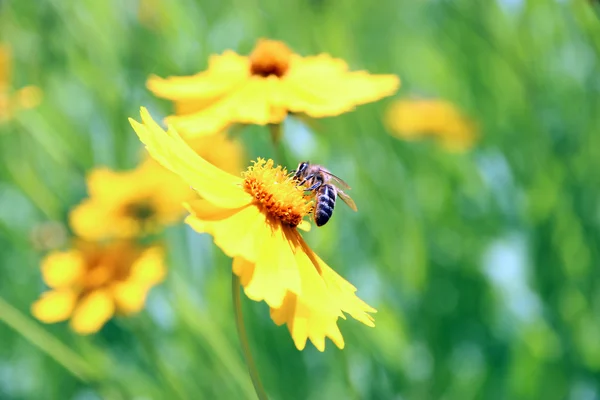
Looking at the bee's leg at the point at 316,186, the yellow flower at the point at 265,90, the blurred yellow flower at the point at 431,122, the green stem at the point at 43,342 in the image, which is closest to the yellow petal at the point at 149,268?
the green stem at the point at 43,342

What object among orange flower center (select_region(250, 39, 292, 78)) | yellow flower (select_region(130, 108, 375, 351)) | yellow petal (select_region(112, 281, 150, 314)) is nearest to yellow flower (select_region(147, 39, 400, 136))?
orange flower center (select_region(250, 39, 292, 78))

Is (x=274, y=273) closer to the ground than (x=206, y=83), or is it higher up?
closer to the ground

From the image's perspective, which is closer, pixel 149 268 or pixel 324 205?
pixel 324 205

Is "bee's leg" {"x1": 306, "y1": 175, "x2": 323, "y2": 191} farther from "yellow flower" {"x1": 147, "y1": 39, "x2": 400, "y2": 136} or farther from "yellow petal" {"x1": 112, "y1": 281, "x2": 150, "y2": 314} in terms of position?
"yellow petal" {"x1": 112, "y1": 281, "x2": 150, "y2": 314}

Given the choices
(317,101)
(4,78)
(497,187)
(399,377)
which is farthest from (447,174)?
(4,78)

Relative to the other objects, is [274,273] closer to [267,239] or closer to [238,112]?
[267,239]

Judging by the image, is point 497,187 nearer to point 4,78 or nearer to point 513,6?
point 513,6

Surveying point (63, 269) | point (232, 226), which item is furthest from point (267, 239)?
point (63, 269)
